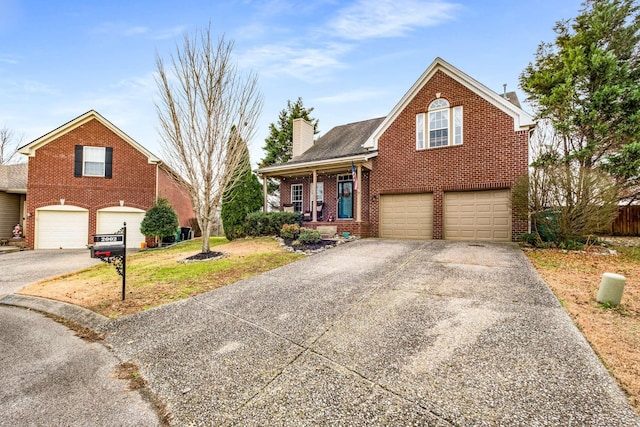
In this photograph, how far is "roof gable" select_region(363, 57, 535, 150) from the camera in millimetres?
10489

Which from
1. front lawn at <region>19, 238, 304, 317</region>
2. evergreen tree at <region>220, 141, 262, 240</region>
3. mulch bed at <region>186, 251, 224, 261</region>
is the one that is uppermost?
evergreen tree at <region>220, 141, 262, 240</region>

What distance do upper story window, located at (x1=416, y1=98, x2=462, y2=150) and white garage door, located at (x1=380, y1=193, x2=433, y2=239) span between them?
7.26 feet

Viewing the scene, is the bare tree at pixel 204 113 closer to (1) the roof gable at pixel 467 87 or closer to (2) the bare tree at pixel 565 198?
(1) the roof gable at pixel 467 87

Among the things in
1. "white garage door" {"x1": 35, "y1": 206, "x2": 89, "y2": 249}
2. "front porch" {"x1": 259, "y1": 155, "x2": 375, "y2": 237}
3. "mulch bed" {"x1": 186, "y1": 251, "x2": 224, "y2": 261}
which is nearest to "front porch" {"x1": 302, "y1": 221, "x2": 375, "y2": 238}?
"front porch" {"x1": 259, "y1": 155, "x2": 375, "y2": 237}

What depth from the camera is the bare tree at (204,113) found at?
30.3ft

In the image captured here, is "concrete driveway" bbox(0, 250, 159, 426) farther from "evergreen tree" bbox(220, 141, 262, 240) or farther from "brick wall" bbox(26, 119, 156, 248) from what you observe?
"brick wall" bbox(26, 119, 156, 248)

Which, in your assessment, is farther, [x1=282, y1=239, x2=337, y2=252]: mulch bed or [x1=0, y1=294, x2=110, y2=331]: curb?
[x1=282, y1=239, x2=337, y2=252]: mulch bed

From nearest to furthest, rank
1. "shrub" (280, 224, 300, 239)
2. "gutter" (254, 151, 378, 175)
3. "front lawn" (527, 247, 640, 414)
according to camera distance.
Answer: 1. "front lawn" (527, 247, 640, 414)
2. "shrub" (280, 224, 300, 239)
3. "gutter" (254, 151, 378, 175)

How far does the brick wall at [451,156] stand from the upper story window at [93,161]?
14330 mm

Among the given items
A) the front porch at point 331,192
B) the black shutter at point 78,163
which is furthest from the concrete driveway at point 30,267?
the front porch at point 331,192

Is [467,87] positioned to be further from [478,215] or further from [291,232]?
[291,232]

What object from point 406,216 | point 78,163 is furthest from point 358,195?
point 78,163

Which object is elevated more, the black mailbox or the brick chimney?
the brick chimney

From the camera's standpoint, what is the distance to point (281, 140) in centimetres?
2620
